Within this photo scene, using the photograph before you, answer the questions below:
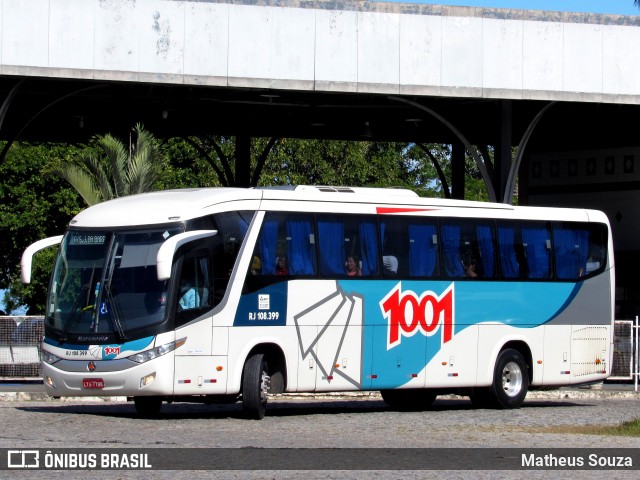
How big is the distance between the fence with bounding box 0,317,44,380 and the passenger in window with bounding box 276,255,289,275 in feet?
27.4

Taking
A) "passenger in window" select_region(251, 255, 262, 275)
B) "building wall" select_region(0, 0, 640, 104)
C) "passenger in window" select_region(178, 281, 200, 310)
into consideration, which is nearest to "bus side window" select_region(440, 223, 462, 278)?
"passenger in window" select_region(251, 255, 262, 275)

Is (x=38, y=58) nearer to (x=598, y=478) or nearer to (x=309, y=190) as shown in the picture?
(x=309, y=190)

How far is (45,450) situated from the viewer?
1398 centimetres

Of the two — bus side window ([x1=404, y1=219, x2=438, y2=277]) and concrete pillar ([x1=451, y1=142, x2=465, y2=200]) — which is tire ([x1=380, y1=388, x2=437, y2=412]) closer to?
bus side window ([x1=404, y1=219, x2=438, y2=277])

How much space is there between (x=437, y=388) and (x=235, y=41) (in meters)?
8.51

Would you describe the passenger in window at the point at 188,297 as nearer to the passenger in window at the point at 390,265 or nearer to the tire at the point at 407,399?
the passenger in window at the point at 390,265

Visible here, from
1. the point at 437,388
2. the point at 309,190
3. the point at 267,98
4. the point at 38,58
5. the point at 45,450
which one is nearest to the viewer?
the point at 45,450

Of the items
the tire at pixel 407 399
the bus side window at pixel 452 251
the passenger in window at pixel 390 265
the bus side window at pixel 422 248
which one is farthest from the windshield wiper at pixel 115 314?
the tire at pixel 407 399

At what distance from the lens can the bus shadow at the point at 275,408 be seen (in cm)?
2048

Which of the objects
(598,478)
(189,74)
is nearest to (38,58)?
(189,74)

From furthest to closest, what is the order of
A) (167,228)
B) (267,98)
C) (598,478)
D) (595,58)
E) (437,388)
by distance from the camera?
(267,98)
(595,58)
(437,388)
(167,228)
(598,478)

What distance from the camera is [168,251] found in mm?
17984

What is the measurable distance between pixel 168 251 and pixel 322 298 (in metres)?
3.34

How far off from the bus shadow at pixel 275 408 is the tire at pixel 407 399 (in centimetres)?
19
